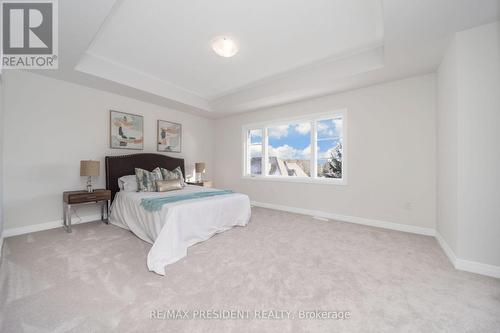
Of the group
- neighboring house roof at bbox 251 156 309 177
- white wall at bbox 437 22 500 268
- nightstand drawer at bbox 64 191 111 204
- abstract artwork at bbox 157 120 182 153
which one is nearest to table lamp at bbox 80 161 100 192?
nightstand drawer at bbox 64 191 111 204

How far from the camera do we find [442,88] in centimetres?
267

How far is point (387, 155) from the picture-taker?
3371mm

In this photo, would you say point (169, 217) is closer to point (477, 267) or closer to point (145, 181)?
point (145, 181)

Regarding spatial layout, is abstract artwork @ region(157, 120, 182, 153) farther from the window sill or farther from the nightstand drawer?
the window sill

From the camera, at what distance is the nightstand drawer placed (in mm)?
3041

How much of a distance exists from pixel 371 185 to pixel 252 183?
2.79 m

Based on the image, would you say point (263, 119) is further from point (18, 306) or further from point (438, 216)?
point (18, 306)

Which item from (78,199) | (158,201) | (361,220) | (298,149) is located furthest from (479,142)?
(78,199)

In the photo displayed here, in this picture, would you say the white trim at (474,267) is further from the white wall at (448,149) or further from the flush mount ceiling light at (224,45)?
the flush mount ceiling light at (224,45)

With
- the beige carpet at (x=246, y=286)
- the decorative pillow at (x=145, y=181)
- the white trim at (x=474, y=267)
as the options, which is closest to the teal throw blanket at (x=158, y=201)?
the beige carpet at (x=246, y=286)

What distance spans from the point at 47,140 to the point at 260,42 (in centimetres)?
377

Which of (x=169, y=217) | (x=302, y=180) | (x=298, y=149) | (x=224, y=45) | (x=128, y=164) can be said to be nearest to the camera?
(x=169, y=217)

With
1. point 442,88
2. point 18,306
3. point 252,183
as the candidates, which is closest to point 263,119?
point 252,183

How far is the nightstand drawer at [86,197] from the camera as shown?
9.98ft
